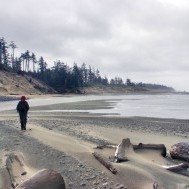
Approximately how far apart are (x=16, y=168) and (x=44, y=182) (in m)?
2.35

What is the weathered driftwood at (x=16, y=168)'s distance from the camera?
9434 mm

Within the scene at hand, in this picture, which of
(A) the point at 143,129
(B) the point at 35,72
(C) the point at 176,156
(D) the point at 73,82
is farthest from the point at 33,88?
(C) the point at 176,156

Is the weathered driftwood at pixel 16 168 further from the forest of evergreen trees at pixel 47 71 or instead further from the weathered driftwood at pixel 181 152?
the forest of evergreen trees at pixel 47 71

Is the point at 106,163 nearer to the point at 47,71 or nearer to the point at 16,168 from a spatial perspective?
the point at 16,168

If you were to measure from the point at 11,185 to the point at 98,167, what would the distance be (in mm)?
2237

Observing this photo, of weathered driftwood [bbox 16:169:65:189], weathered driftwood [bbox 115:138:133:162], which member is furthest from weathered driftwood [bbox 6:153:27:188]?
weathered driftwood [bbox 115:138:133:162]

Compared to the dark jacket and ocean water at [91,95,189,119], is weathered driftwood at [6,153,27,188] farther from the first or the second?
ocean water at [91,95,189,119]

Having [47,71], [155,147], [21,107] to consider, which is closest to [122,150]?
[155,147]

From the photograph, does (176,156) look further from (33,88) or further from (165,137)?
(33,88)

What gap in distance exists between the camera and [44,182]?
8312mm

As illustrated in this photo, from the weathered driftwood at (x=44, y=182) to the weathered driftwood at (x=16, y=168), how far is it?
868 millimetres

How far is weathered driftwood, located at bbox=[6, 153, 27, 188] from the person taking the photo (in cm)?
943

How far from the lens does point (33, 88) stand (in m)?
103

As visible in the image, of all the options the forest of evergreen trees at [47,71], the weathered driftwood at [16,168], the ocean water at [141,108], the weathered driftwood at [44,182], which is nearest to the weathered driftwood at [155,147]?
the weathered driftwood at [16,168]
